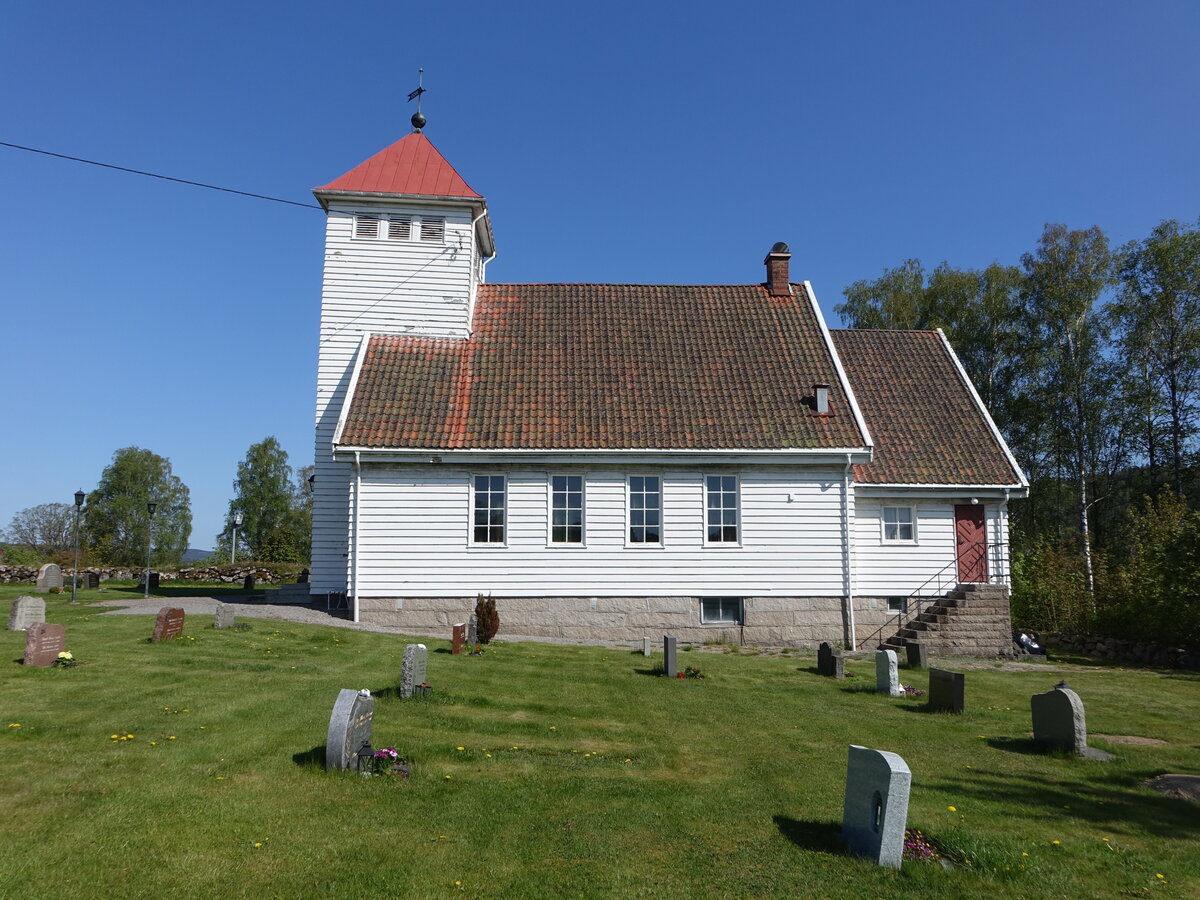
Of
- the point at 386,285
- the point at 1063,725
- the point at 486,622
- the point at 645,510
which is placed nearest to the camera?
the point at 1063,725

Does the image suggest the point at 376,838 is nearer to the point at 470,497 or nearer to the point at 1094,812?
the point at 1094,812

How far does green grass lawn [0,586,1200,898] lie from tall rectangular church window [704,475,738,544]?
6490 millimetres

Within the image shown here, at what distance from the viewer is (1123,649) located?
20.7 meters

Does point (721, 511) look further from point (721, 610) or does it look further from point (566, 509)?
point (566, 509)

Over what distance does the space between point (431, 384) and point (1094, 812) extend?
16576 millimetres

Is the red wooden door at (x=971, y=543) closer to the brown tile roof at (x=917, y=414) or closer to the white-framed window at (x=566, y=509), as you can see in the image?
the brown tile roof at (x=917, y=414)

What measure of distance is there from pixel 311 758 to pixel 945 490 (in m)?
17.4

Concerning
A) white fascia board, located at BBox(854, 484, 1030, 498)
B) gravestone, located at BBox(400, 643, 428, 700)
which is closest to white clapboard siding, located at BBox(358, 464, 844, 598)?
white fascia board, located at BBox(854, 484, 1030, 498)

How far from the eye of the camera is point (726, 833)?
23.4ft

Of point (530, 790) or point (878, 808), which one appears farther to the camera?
point (530, 790)

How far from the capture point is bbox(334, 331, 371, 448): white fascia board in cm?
1935

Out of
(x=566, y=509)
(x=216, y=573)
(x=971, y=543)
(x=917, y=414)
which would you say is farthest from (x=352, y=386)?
(x=216, y=573)

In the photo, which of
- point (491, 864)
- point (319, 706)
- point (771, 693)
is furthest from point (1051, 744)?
point (319, 706)

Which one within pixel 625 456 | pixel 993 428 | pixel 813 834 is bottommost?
pixel 813 834
